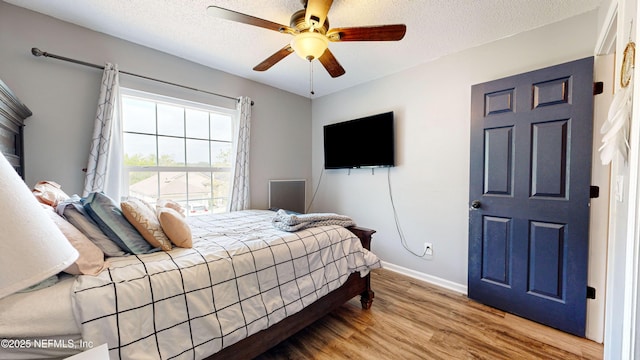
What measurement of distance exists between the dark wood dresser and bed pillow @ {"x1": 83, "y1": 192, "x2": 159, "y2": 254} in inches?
29.0

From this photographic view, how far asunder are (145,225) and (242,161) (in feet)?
5.77

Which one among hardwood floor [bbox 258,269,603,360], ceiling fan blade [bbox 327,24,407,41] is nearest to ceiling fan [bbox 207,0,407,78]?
ceiling fan blade [bbox 327,24,407,41]

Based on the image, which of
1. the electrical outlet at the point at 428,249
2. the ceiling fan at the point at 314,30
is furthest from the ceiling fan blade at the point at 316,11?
the electrical outlet at the point at 428,249

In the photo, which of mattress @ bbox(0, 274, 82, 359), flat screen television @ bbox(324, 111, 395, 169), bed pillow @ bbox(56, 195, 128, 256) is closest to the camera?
mattress @ bbox(0, 274, 82, 359)

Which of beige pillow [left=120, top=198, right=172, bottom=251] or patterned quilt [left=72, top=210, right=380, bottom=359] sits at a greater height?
beige pillow [left=120, top=198, right=172, bottom=251]

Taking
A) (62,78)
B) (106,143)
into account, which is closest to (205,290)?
(106,143)

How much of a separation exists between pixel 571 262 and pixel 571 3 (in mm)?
1913

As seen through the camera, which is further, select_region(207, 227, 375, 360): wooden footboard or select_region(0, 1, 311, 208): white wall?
select_region(0, 1, 311, 208): white wall

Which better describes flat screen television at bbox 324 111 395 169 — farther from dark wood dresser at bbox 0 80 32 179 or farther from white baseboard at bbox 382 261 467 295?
dark wood dresser at bbox 0 80 32 179

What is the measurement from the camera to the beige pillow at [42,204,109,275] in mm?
977

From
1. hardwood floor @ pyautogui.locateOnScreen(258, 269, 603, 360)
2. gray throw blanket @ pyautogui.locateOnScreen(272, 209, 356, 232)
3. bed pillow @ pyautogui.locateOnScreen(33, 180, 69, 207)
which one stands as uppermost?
bed pillow @ pyautogui.locateOnScreen(33, 180, 69, 207)

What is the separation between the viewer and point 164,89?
250 cm

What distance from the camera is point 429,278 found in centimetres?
265

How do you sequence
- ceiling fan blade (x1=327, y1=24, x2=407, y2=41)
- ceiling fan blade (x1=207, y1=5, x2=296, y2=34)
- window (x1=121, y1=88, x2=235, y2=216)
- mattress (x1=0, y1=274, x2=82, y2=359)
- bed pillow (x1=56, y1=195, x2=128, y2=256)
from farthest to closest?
window (x1=121, y1=88, x2=235, y2=216)
ceiling fan blade (x1=327, y1=24, x2=407, y2=41)
ceiling fan blade (x1=207, y1=5, x2=296, y2=34)
bed pillow (x1=56, y1=195, x2=128, y2=256)
mattress (x1=0, y1=274, x2=82, y2=359)
